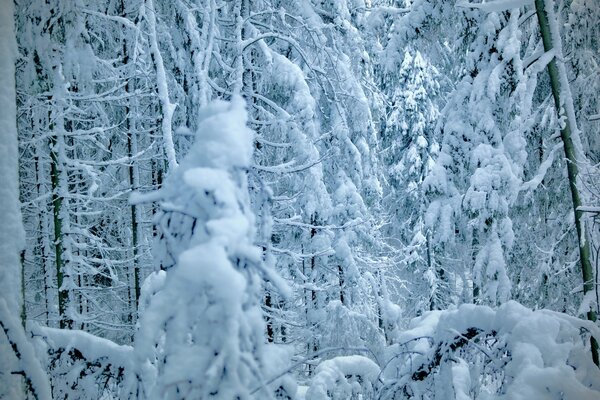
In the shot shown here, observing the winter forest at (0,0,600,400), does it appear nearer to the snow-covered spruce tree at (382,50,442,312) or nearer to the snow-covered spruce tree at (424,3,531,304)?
the snow-covered spruce tree at (424,3,531,304)

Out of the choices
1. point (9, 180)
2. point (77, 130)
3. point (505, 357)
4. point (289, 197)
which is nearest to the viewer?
point (505, 357)

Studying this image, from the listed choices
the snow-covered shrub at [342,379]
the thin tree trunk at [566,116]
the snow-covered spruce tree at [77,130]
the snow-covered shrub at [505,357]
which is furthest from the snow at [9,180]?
the thin tree trunk at [566,116]

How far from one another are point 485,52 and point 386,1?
6.46m

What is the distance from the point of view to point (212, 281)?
1.60 metres

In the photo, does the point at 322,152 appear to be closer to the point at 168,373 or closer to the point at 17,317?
the point at 17,317

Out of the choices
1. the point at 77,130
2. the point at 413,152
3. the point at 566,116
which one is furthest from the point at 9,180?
the point at 413,152

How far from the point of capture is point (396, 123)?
55.2 feet

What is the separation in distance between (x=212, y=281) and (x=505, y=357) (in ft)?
7.85

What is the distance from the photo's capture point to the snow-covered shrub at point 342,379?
3385 mm

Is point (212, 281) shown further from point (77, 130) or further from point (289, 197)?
point (77, 130)

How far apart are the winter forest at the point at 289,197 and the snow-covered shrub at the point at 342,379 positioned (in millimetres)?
22

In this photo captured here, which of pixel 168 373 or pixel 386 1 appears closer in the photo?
pixel 168 373

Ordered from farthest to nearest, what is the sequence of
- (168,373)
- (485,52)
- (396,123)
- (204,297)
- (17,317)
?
1. (396,123)
2. (485,52)
3. (17,317)
4. (204,297)
5. (168,373)

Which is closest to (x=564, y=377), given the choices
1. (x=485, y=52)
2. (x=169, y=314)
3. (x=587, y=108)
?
(x=169, y=314)
